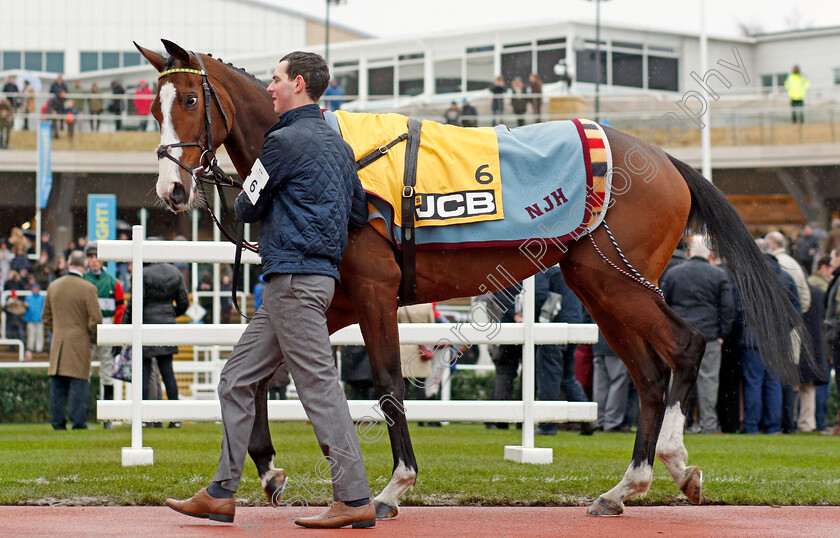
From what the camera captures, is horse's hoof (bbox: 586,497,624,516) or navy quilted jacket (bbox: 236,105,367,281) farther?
horse's hoof (bbox: 586,497,624,516)

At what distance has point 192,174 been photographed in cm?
477

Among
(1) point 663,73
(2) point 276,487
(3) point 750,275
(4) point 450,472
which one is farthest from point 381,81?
(2) point 276,487

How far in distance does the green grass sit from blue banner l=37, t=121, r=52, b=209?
17208 mm

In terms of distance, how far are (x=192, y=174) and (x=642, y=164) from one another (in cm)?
235

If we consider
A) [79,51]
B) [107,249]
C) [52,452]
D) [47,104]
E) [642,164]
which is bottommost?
[52,452]

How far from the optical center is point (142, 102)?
2712 cm

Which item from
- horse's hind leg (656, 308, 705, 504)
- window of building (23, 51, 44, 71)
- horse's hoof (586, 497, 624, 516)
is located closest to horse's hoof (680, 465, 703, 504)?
horse's hind leg (656, 308, 705, 504)

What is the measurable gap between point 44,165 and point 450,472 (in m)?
22.3

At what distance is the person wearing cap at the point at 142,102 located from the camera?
26875 mm

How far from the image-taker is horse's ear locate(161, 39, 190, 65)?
4867mm

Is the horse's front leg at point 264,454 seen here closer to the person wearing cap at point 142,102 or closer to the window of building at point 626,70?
the person wearing cap at point 142,102

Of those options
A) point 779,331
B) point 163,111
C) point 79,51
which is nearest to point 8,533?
point 163,111

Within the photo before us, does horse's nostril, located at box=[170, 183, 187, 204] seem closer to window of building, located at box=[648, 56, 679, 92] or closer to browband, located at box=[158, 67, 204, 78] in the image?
browband, located at box=[158, 67, 204, 78]

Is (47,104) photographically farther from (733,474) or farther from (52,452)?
(733,474)
